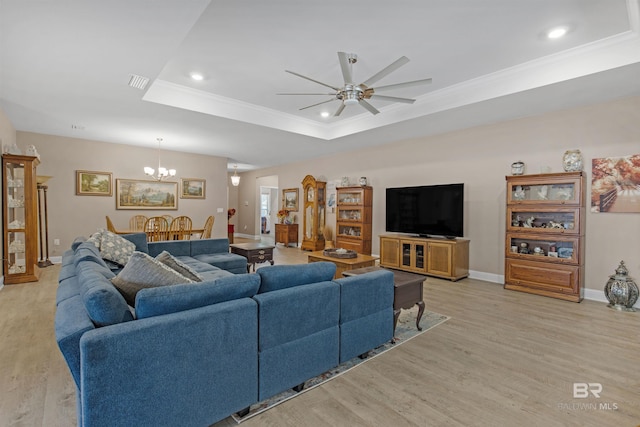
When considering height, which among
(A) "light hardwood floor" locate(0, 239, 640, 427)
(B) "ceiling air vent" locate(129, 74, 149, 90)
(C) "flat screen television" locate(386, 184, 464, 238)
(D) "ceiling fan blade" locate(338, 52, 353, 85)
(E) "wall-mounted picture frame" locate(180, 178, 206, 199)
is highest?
(B) "ceiling air vent" locate(129, 74, 149, 90)

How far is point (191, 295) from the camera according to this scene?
1.66 m

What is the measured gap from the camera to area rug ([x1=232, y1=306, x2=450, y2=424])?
1.91 m

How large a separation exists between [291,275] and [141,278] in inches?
35.4

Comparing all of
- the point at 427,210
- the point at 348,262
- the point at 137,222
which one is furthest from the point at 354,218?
the point at 137,222

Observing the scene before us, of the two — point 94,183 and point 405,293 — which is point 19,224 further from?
point 405,293

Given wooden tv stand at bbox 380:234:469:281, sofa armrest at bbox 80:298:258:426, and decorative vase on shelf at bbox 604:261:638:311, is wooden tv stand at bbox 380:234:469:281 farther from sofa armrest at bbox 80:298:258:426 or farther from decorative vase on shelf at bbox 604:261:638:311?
sofa armrest at bbox 80:298:258:426

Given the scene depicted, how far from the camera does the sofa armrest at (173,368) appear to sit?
1.32 meters

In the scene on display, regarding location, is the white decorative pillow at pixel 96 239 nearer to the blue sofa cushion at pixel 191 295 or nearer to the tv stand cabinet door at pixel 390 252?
the blue sofa cushion at pixel 191 295

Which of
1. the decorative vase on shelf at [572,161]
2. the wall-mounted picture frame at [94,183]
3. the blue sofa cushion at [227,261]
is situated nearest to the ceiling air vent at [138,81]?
the blue sofa cushion at [227,261]

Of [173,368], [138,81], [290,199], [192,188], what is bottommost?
[173,368]

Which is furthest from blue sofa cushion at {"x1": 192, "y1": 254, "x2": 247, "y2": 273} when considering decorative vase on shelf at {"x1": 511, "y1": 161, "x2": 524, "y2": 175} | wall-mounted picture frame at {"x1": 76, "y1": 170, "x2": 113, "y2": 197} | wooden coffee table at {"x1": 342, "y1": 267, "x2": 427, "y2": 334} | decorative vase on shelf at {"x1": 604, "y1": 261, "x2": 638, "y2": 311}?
decorative vase on shelf at {"x1": 604, "y1": 261, "x2": 638, "y2": 311}

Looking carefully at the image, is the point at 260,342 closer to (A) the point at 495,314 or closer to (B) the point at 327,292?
(B) the point at 327,292

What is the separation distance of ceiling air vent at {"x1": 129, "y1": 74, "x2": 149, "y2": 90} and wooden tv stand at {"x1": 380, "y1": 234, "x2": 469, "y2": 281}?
14.9 feet

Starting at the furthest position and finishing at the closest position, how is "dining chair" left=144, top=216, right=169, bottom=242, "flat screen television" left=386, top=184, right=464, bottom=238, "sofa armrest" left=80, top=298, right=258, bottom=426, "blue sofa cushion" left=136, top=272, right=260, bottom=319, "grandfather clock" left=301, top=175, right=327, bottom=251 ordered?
1. "grandfather clock" left=301, top=175, right=327, bottom=251
2. "dining chair" left=144, top=216, right=169, bottom=242
3. "flat screen television" left=386, top=184, right=464, bottom=238
4. "blue sofa cushion" left=136, top=272, right=260, bottom=319
5. "sofa armrest" left=80, top=298, right=258, bottom=426
